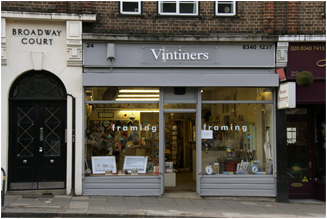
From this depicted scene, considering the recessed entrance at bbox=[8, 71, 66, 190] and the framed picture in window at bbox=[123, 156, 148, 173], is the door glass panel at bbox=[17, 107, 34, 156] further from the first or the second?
the framed picture in window at bbox=[123, 156, 148, 173]

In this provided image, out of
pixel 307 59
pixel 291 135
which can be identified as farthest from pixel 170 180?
pixel 307 59

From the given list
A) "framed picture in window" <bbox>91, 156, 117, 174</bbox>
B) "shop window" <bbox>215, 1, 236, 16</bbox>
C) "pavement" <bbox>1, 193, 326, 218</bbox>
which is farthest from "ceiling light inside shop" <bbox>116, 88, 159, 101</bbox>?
"shop window" <bbox>215, 1, 236, 16</bbox>

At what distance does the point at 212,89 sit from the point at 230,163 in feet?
7.50

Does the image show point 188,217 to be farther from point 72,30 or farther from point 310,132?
point 72,30

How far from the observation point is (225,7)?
970cm

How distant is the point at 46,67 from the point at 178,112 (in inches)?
156

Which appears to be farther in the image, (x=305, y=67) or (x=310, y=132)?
(x=310, y=132)

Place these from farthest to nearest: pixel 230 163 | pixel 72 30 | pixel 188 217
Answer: pixel 230 163 < pixel 72 30 < pixel 188 217

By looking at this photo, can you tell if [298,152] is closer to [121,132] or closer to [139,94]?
[139,94]

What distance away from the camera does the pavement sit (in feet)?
24.2

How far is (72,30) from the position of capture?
9125 millimetres

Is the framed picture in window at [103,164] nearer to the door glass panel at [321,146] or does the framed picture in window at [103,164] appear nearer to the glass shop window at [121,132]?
the glass shop window at [121,132]

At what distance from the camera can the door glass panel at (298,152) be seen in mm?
10094

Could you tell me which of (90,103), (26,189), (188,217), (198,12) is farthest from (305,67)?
(26,189)
